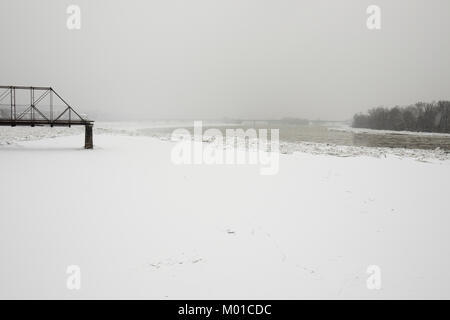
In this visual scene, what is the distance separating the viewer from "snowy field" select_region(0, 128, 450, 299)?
5160 millimetres

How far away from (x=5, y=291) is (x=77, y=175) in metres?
7.99

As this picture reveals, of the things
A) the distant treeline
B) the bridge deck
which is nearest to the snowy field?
the bridge deck

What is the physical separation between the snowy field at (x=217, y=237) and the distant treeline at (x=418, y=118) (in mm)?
89320

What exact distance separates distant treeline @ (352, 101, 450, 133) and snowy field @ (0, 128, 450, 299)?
293 feet

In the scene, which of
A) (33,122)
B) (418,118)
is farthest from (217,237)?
(418,118)

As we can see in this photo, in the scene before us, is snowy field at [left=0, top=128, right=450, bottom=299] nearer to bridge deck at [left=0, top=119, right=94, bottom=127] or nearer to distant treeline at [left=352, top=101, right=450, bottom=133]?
bridge deck at [left=0, top=119, right=94, bottom=127]

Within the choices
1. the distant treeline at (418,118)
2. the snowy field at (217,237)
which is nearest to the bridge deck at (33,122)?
the snowy field at (217,237)

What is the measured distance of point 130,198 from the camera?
30.5 feet

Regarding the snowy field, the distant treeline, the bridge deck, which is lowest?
the snowy field

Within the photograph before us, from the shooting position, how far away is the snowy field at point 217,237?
5.16 m

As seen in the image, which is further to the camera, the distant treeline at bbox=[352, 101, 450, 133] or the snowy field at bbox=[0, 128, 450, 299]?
the distant treeline at bbox=[352, 101, 450, 133]

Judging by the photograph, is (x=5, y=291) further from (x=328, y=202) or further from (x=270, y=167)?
(x=270, y=167)
